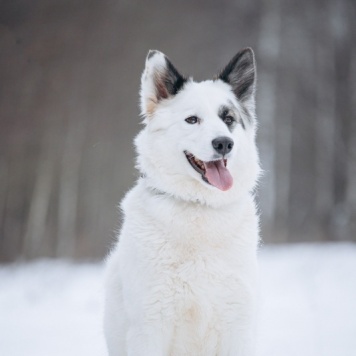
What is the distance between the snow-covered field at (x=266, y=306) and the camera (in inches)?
206

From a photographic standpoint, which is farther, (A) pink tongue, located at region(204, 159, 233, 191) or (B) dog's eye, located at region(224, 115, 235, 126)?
(B) dog's eye, located at region(224, 115, 235, 126)

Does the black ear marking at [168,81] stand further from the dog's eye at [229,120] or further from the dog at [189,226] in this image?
the dog's eye at [229,120]

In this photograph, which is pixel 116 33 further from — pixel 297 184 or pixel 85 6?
pixel 297 184

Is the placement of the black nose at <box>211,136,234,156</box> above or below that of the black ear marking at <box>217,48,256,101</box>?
below

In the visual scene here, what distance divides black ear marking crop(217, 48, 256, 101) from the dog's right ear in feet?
1.19

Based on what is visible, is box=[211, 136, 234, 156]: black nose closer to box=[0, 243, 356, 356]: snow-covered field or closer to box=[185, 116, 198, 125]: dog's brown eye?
box=[185, 116, 198, 125]: dog's brown eye

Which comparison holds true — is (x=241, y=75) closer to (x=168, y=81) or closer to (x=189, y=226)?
(x=168, y=81)

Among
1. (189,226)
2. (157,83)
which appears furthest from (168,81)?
(189,226)

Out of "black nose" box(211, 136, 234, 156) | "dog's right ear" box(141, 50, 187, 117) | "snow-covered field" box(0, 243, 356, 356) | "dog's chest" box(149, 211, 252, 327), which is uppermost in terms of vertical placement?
"dog's right ear" box(141, 50, 187, 117)

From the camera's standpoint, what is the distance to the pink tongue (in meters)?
3.57

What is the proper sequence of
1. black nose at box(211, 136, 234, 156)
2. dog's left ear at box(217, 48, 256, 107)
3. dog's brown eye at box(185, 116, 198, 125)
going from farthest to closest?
dog's left ear at box(217, 48, 256, 107)
dog's brown eye at box(185, 116, 198, 125)
black nose at box(211, 136, 234, 156)

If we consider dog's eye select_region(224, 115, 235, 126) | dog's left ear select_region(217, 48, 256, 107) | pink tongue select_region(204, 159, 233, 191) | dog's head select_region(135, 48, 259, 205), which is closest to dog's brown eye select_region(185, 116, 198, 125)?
dog's head select_region(135, 48, 259, 205)

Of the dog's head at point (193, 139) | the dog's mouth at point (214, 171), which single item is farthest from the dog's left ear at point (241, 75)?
the dog's mouth at point (214, 171)

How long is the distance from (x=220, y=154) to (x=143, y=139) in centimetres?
66
